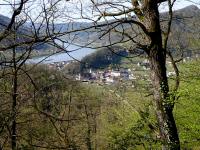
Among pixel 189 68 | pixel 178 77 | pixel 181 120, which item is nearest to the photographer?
pixel 178 77

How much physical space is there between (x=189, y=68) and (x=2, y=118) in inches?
339

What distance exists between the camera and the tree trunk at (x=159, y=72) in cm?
647

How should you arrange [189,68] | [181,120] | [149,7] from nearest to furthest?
[149,7] → [189,68] → [181,120]

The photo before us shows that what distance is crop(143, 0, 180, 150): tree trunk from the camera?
21.2ft

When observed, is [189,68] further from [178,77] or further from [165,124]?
[165,124]

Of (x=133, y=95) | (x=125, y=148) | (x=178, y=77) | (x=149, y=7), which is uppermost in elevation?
(x=149, y=7)

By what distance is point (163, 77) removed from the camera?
6605 mm

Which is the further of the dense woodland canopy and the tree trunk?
the tree trunk

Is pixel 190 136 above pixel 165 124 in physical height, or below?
below

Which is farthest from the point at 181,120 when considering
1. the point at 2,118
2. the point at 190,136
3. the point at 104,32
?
the point at 2,118

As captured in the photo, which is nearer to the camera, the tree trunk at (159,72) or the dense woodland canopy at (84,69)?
the dense woodland canopy at (84,69)

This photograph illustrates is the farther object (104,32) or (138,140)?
(138,140)

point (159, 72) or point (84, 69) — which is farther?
point (159, 72)

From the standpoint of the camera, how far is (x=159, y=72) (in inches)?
259
